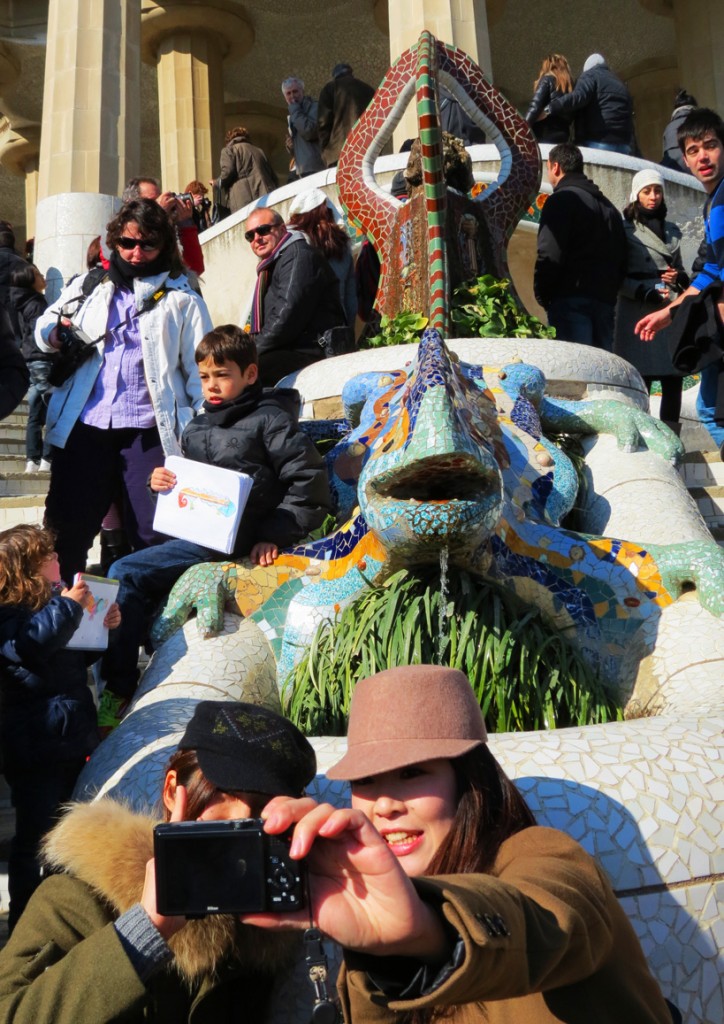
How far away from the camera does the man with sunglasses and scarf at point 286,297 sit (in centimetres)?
718

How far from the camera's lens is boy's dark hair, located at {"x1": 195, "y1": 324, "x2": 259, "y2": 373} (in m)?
4.94

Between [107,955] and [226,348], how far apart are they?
3004 millimetres

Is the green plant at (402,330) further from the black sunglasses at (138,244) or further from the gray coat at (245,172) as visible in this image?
the gray coat at (245,172)

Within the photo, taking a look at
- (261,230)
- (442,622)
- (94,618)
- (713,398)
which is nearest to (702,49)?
(261,230)

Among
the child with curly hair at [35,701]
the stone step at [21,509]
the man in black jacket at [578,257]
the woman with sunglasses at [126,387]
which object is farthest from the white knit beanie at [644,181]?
the child with curly hair at [35,701]

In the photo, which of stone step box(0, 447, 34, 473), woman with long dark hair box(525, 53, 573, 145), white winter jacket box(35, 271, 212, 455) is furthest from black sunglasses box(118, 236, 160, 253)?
woman with long dark hair box(525, 53, 573, 145)

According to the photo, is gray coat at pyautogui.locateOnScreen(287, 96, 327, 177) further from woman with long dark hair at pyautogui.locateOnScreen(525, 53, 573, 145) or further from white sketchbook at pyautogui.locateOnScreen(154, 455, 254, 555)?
white sketchbook at pyautogui.locateOnScreen(154, 455, 254, 555)

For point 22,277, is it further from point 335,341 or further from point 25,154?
point 25,154

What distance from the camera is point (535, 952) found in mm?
1821

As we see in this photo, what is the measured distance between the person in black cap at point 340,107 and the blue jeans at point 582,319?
509cm

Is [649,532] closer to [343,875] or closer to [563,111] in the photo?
[343,875]

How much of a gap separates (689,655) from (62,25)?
12.5 m

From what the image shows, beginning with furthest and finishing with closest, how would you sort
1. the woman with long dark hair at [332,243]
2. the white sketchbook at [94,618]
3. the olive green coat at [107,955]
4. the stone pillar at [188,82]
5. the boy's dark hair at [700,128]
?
1. the stone pillar at [188,82]
2. the woman with long dark hair at [332,243]
3. the boy's dark hair at [700,128]
4. the white sketchbook at [94,618]
5. the olive green coat at [107,955]

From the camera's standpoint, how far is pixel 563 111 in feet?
39.5
